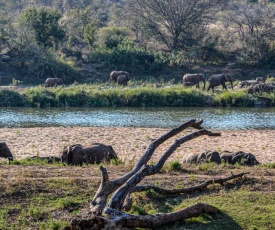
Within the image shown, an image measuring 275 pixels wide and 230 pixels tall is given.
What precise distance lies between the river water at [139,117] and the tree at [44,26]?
16.7 meters

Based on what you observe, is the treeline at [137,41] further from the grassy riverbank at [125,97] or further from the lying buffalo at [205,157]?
the lying buffalo at [205,157]

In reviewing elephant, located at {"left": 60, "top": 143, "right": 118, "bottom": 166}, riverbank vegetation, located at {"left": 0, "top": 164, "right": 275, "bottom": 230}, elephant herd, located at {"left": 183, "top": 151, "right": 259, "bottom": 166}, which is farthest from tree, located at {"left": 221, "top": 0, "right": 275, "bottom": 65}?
riverbank vegetation, located at {"left": 0, "top": 164, "right": 275, "bottom": 230}

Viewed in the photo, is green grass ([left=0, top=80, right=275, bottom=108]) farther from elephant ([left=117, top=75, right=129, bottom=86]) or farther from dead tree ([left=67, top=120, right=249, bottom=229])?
dead tree ([left=67, top=120, right=249, bottom=229])

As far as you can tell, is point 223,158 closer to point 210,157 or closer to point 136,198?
point 210,157

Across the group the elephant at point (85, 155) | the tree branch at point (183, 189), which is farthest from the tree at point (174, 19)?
the tree branch at point (183, 189)

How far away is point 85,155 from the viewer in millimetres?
13594

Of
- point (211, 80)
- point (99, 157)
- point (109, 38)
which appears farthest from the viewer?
point (109, 38)

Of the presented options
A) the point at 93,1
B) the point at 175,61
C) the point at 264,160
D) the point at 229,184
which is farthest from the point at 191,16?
the point at 229,184

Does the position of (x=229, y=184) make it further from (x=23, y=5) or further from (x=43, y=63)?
(x=23, y=5)

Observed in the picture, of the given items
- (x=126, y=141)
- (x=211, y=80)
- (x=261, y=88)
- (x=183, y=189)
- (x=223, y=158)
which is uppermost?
(x=211, y=80)

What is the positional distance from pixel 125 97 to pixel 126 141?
58.1ft

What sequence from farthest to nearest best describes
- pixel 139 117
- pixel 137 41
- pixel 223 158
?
pixel 137 41, pixel 139 117, pixel 223 158

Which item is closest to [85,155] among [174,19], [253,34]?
[253,34]

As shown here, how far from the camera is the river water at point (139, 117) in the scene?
29094mm
